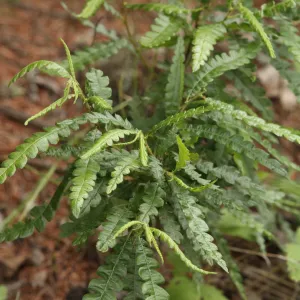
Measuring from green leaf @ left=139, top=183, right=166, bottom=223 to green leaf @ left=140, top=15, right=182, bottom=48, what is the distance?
Result: 583 mm

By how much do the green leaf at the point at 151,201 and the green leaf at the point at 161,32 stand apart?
583 millimetres

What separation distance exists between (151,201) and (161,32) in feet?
2.43

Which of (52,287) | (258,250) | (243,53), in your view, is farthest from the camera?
(258,250)

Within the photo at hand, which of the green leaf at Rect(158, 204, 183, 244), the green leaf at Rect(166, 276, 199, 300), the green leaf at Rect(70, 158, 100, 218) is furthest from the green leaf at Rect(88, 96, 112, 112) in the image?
the green leaf at Rect(166, 276, 199, 300)

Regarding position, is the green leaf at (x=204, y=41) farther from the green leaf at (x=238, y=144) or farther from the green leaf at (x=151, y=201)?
the green leaf at (x=151, y=201)

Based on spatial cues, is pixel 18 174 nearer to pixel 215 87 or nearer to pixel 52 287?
pixel 52 287

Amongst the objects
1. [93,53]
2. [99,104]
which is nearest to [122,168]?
[99,104]

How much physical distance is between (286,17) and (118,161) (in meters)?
0.99

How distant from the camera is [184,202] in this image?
151cm

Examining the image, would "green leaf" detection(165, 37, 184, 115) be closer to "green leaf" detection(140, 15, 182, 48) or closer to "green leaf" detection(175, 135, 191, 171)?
"green leaf" detection(140, 15, 182, 48)

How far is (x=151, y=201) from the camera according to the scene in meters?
1.49

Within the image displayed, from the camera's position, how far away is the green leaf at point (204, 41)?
63.2 inches

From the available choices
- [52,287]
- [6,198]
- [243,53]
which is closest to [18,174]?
[6,198]

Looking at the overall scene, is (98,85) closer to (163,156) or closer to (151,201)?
(163,156)
